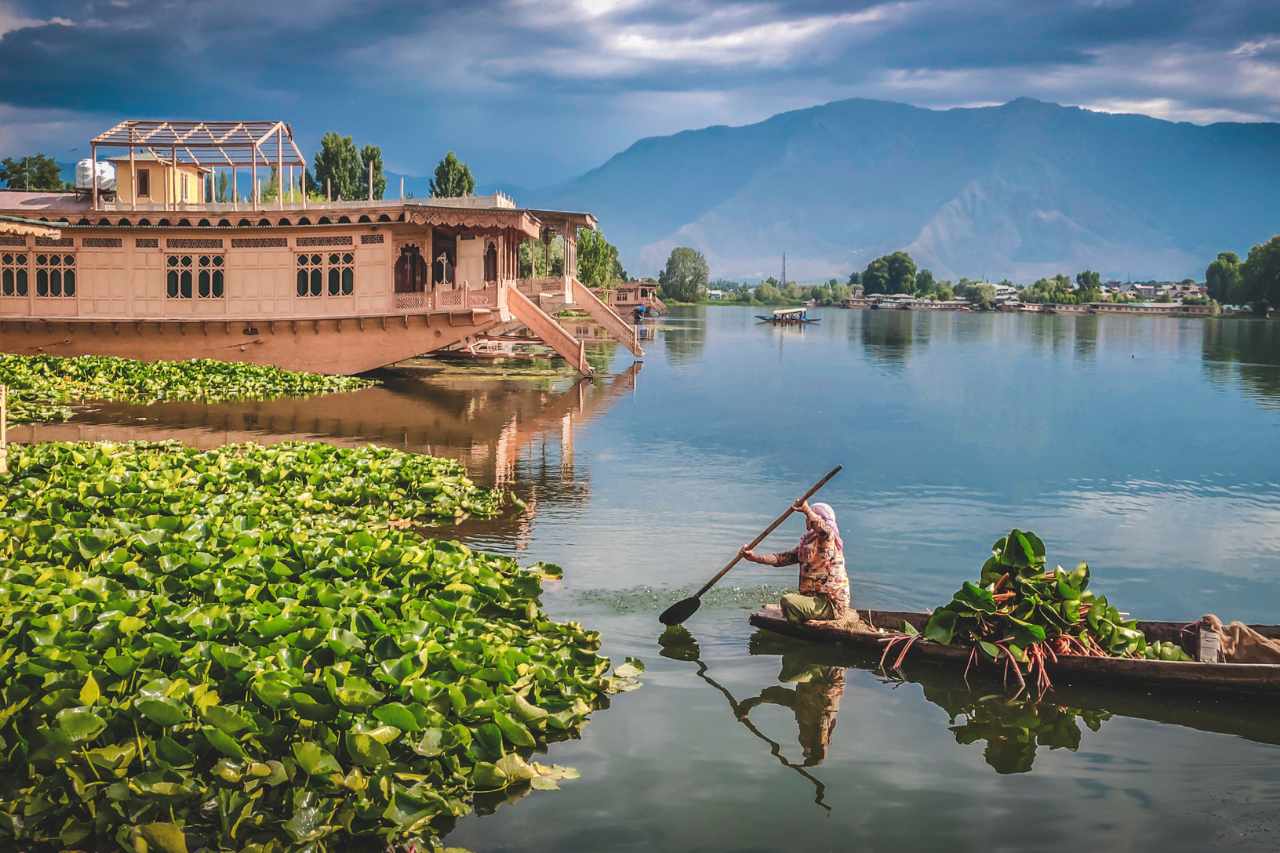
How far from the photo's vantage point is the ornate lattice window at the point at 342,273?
1288 inches

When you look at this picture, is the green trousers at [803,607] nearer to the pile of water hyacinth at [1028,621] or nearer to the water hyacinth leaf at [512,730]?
the pile of water hyacinth at [1028,621]

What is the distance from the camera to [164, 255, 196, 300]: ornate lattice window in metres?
33.2

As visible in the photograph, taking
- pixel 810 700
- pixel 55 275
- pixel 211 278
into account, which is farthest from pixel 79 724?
pixel 55 275

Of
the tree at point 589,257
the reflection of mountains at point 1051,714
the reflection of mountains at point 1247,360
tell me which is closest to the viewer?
the reflection of mountains at point 1051,714

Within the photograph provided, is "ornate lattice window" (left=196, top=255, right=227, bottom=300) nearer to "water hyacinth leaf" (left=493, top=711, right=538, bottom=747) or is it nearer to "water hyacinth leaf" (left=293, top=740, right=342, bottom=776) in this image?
"water hyacinth leaf" (left=493, top=711, right=538, bottom=747)

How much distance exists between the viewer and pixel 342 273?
32844 mm

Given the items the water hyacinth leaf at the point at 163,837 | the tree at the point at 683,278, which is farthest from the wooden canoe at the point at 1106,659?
the tree at the point at 683,278

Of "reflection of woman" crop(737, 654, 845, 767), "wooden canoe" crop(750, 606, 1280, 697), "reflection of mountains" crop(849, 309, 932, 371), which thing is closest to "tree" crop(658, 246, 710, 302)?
"reflection of mountains" crop(849, 309, 932, 371)

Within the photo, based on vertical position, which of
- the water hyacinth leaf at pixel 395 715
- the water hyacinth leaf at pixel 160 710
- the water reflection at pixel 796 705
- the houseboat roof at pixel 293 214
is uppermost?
the houseboat roof at pixel 293 214

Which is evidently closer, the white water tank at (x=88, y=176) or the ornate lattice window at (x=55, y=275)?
the ornate lattice window at (x=55, y=275)

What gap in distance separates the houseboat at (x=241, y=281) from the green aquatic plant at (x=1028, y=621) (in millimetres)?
23564

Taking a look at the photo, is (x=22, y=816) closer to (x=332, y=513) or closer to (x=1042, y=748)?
(x=1042, y=748)

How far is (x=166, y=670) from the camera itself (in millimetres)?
8273

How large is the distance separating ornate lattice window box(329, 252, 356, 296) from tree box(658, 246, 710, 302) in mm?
154727
